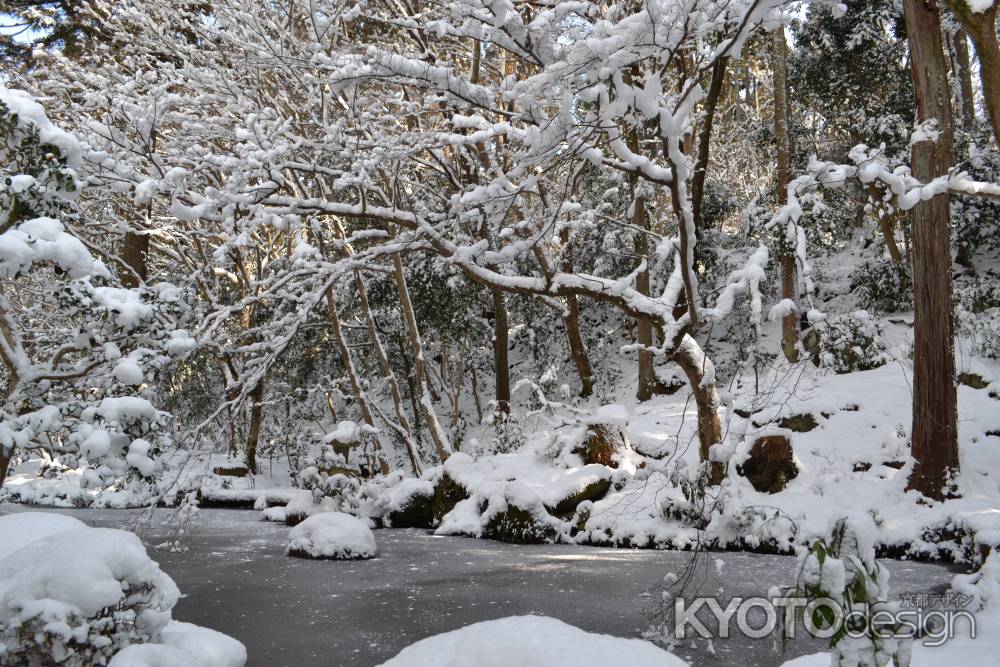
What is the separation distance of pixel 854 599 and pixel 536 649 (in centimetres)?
136

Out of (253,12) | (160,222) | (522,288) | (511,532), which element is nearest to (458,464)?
(511,532)

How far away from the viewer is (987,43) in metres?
3.74

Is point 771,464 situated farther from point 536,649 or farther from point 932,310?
point 536,649

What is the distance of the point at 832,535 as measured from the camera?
252 centimetres

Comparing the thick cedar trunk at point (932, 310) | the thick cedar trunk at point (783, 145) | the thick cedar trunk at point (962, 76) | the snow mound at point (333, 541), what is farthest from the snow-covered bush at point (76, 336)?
the thick cedar trunk at point (962, 76)

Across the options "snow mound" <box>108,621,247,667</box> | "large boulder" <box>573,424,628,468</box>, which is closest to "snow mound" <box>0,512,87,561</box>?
"snow mound" <box>108,621,247,667</box>

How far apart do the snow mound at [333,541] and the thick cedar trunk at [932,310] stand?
607 cm

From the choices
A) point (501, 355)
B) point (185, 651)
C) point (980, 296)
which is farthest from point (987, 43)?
point (501, 355)

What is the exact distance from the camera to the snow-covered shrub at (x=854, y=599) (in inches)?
92.0

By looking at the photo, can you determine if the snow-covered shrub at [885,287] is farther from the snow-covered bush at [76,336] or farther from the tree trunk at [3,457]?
the tree trunk at [3,457]

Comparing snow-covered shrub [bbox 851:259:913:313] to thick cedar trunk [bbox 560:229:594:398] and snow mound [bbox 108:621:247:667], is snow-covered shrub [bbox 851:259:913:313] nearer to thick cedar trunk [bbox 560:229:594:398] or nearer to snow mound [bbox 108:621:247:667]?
thick cedar trunk [bbox 560:229:594:398]

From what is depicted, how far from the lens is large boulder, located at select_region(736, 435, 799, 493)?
27.5ft

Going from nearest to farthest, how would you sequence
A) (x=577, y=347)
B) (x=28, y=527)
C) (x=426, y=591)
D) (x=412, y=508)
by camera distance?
(x=28, y=527) → (x=426, y=591) → (x=412, y=508) → (x=577, y=347)
